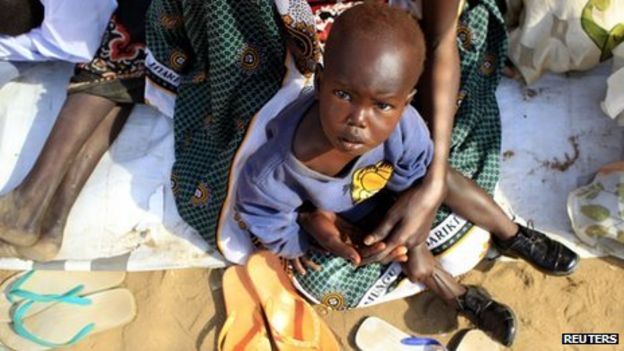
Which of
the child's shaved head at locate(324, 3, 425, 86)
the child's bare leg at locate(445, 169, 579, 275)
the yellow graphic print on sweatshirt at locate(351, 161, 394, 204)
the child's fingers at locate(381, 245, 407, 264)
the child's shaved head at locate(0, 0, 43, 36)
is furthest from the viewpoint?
the child's shaved head at locate(0, 0, 43, 36)

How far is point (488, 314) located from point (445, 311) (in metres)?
0.12

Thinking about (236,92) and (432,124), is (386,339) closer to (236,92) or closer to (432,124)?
(432,124)

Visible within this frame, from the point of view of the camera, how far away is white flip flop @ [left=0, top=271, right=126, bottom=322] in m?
1.77

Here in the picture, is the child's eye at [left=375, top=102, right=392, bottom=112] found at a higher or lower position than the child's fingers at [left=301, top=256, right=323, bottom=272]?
higher

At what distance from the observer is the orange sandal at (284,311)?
5.33 ft

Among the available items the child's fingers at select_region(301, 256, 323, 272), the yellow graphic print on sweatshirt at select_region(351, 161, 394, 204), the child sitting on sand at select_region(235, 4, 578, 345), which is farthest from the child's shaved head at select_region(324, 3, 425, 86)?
the child's fingers at select_region(301, 256, 323, 272)

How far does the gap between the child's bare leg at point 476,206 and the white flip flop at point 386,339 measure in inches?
11.4

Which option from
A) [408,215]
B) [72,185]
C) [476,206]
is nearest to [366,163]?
[408,215]

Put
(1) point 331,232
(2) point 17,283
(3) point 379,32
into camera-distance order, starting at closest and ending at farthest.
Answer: (3) point 379,32 < (1) point 331,232 < (2) point 17,283

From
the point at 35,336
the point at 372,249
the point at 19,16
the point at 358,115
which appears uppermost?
the point at 358,115

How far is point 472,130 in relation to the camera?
1.74 metres

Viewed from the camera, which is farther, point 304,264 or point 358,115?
point 304,264

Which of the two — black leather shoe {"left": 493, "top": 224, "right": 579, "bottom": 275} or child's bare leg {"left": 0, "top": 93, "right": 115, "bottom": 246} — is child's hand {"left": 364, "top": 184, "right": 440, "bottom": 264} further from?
child's bare leg {"left": 0, "top": 93, "right": 115, "bottom": 246}

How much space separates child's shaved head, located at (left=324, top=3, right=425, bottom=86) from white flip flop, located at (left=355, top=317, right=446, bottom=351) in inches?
28.9
